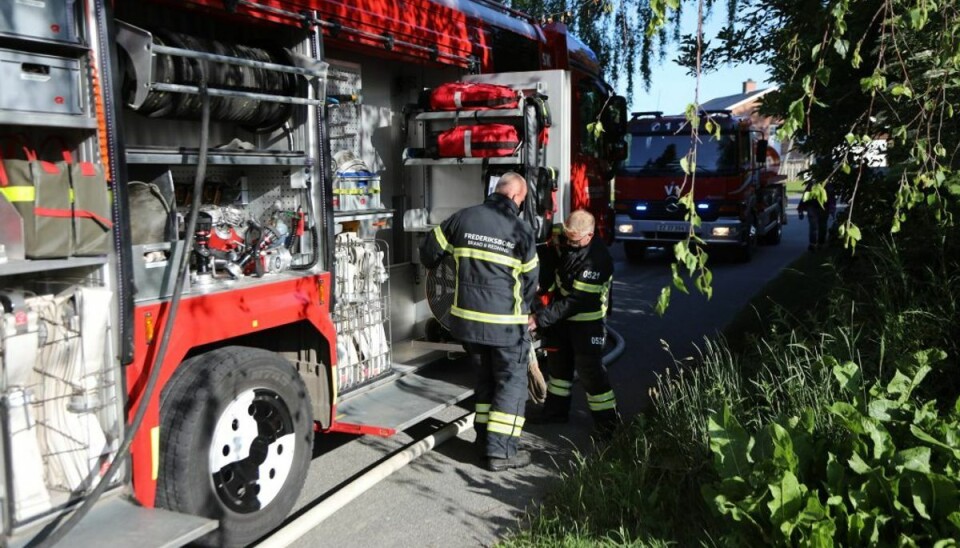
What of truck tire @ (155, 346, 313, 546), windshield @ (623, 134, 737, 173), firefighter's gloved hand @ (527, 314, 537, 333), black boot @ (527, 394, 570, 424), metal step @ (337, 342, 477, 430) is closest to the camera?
truck tire @ (155, 346, 313, 546)

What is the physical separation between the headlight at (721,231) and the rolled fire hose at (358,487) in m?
10.2

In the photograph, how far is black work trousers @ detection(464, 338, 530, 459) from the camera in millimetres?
5258

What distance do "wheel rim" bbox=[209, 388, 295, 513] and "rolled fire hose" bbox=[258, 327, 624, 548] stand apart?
0.20 meters

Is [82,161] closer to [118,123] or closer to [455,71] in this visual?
[118,123]

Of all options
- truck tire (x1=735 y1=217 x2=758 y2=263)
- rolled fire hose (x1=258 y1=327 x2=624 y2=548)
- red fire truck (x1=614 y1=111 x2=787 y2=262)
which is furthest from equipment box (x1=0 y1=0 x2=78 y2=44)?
truck tire (x1=735 y1=217 x2=758 y2=263)

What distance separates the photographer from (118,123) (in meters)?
3.52

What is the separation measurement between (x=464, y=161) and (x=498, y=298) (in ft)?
4.38

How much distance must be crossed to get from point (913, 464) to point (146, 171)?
3963 mm

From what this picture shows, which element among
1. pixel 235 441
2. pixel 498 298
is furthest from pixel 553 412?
pixel 235 441

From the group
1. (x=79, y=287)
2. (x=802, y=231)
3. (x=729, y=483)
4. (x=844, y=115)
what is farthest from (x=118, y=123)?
(x=802, y=231)

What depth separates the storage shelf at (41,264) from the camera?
3119 mm

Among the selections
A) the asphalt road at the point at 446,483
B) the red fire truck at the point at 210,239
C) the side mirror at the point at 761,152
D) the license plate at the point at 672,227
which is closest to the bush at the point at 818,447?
the asphalt road at the point at 446,483

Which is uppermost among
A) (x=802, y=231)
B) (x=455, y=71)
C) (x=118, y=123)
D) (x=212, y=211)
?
(x=455, y=71)

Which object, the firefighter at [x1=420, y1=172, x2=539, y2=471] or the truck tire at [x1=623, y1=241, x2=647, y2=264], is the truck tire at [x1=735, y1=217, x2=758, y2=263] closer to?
the truck tire at [x1=623, y1=241, x2=647, y2=264]
